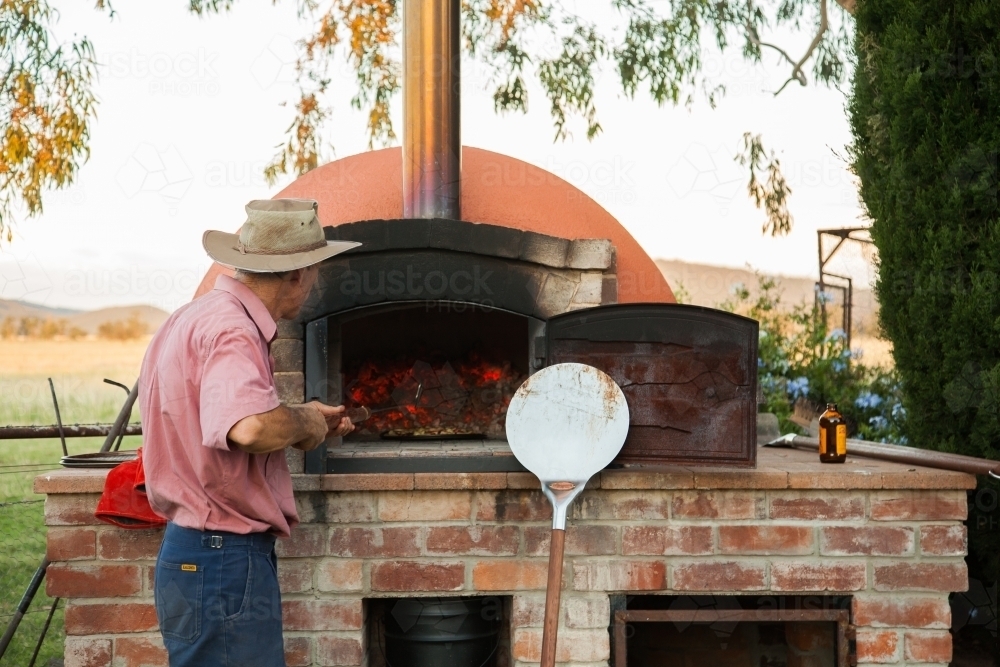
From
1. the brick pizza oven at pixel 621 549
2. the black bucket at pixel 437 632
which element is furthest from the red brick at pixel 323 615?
the black bucket at pixel 437 632

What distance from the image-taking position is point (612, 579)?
10.3 feet

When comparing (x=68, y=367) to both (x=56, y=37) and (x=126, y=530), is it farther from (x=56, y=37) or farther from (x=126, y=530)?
(x=126, y=530)

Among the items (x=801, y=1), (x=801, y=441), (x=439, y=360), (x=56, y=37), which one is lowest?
(x=801, y=441)

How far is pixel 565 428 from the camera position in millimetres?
2971

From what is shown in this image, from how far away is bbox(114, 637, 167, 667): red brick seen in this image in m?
3.06

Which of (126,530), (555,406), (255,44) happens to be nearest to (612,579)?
(555,406)

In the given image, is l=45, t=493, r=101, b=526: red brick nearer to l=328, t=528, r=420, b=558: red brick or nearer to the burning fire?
l=328, t=528, r=420, b=558: red brick

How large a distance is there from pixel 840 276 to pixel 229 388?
627 centimetres

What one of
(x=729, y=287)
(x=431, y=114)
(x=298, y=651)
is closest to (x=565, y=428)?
(x=298, y=651)

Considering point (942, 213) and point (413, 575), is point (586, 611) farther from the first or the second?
point (942, 213)

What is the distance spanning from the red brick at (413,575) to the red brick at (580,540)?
238mm

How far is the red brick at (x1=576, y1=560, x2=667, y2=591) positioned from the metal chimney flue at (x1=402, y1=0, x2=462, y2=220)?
133 cm

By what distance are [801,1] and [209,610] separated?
22.2 feet

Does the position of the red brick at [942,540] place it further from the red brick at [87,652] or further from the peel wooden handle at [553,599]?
the red brick at [87,652]
